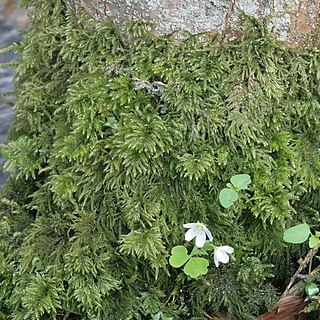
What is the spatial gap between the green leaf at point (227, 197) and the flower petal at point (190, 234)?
0.14 meters

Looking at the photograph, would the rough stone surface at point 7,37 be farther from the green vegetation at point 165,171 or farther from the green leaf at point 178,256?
the green leaf at point 178,256

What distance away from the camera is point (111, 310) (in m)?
1.88

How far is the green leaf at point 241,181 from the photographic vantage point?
181cm

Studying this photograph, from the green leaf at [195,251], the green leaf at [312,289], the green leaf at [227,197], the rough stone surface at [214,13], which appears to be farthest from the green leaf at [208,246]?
the rough stone surface at [214,13]

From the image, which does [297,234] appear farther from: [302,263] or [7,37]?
[7,37]

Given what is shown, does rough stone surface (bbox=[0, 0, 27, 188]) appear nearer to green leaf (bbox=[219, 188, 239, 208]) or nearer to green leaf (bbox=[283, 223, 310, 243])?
green leaf (bbox=[219, 188, 239, 208])

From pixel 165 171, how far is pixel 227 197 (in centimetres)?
26

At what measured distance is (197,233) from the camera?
1.80 meters

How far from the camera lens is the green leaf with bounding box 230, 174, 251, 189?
1.81m

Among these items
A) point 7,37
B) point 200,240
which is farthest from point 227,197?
point 7,37

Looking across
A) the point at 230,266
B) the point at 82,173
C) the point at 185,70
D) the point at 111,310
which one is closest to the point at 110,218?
the point at 82,173

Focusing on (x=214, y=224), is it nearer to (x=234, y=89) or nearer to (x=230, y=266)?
(x=230, y=266)

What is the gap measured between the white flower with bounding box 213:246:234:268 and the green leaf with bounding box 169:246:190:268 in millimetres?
104

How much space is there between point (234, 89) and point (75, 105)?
2.01ft
